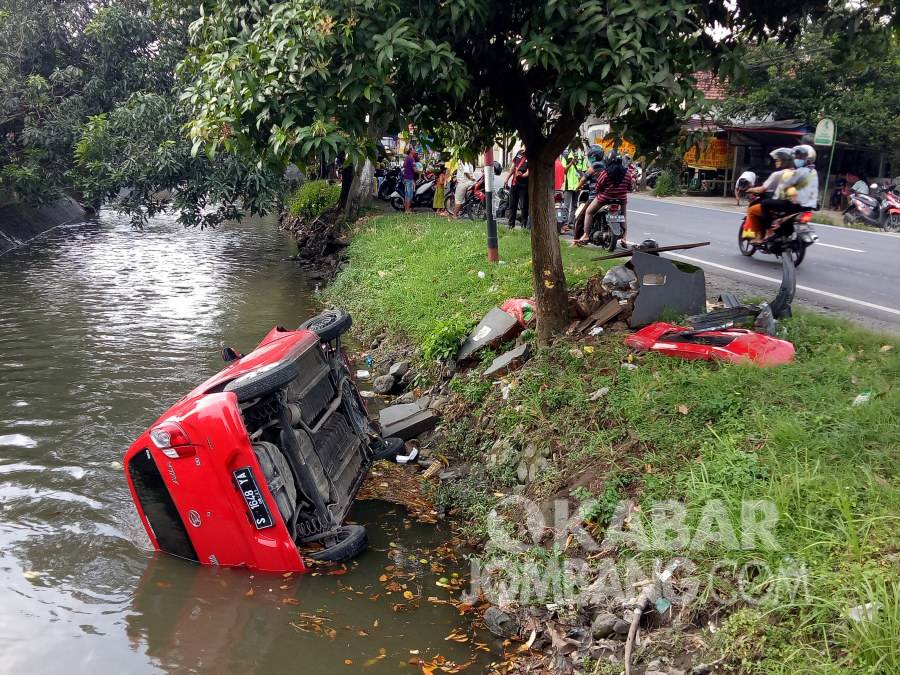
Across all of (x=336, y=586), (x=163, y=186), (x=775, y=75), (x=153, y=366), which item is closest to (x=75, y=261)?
(x=163, y=186)

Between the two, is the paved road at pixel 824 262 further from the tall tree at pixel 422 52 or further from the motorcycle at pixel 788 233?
the tall tree at pixel 422 52

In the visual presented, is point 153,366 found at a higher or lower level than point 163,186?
lower

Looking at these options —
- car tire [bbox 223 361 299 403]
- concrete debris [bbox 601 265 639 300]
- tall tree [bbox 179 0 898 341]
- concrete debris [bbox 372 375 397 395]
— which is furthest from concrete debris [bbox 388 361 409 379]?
car tire [bbox 223 361 299 403]

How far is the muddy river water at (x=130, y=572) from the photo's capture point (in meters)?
4.30

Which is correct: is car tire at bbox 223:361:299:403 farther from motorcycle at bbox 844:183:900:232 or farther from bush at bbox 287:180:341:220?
motorcycle at bbox 844:183:900:232

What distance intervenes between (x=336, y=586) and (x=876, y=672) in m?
3.05

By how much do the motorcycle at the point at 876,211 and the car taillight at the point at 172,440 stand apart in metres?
17.2

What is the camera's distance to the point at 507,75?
20.4 ft

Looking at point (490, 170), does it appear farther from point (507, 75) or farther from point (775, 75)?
point (775, 75)

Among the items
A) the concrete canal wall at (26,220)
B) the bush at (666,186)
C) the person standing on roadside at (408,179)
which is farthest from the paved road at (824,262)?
the concrete canal wall at (26,220)

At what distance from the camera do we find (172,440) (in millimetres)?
4512

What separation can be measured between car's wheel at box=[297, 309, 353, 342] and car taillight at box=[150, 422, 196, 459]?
1.65m

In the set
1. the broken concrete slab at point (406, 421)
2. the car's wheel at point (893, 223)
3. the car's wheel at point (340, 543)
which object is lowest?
the car's wheel at point (893, 223)

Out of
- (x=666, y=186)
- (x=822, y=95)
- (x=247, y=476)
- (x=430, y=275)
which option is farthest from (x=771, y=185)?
(x=666, y=186)
